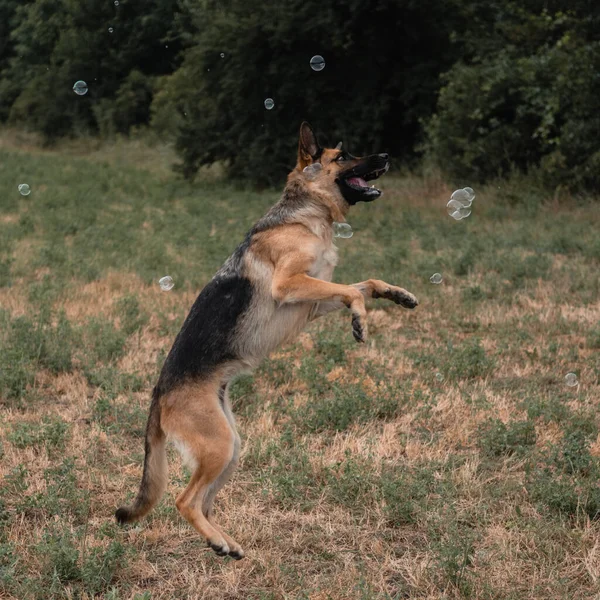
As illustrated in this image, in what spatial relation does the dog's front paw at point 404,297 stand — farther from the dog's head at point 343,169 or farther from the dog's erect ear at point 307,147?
the dog's erect ear at point 307,147

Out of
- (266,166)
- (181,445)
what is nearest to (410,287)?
(181,445)

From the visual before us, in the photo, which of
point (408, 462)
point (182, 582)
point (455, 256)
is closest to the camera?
point (182, 582)

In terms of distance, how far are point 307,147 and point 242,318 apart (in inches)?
52.8

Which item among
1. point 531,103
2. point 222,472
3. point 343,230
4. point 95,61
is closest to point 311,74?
point 531,103

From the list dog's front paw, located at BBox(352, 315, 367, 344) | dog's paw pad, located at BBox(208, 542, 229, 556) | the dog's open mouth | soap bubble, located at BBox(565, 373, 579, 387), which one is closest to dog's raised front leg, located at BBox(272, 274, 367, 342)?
dog's front paw, located at BBox(352, 315, 367, 344)

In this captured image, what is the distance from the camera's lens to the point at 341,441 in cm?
572

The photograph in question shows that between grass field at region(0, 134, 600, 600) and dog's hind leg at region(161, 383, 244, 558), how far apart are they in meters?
0.20

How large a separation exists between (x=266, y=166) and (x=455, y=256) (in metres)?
14.2

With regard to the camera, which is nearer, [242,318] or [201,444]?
[201,444]

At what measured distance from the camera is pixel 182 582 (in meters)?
4.17

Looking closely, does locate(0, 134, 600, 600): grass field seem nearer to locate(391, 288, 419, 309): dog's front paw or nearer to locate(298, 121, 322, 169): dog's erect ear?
locate(391, 288, 419, 309): dog's front paw

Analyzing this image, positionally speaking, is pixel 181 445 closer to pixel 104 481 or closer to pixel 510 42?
pixel 104 481

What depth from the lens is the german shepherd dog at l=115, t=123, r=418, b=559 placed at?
4336 millimetres

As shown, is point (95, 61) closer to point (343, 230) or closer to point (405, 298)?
point (343, 230)
